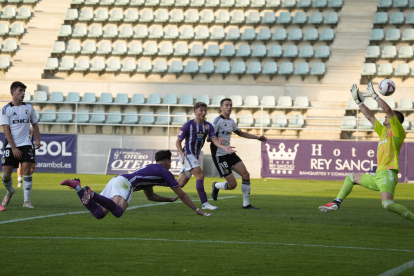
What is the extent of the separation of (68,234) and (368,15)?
2525 cm

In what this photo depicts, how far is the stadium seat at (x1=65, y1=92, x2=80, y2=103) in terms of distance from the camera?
26.1m

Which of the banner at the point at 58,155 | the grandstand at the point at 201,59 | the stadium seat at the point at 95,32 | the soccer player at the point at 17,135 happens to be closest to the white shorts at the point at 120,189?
the soccer player at the point at 17,135

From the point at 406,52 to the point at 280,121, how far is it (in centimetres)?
760

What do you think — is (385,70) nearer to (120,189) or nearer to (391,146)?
(391,146)

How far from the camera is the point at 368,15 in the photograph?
94.8ft

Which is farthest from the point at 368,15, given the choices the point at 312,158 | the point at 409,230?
the point at 409,230

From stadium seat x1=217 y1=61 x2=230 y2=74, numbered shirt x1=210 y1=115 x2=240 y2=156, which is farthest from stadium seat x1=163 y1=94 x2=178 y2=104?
numbered shirt x1=210 y1=115 x2=240 y2=156

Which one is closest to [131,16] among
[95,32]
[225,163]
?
[95,32]

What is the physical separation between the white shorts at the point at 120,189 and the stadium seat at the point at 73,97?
63.3 ft

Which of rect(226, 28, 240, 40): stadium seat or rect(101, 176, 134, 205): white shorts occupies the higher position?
rect(226, 28, 240, 40): stadium seat

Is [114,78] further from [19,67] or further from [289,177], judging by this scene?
[289,177]

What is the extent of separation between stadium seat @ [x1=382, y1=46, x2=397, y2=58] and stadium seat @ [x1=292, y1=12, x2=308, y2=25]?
4239 millimetres

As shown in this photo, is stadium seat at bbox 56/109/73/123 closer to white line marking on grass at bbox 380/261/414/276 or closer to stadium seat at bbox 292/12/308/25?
stadium seat at bbox 292/12/308/25

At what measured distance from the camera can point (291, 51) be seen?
27.5m
